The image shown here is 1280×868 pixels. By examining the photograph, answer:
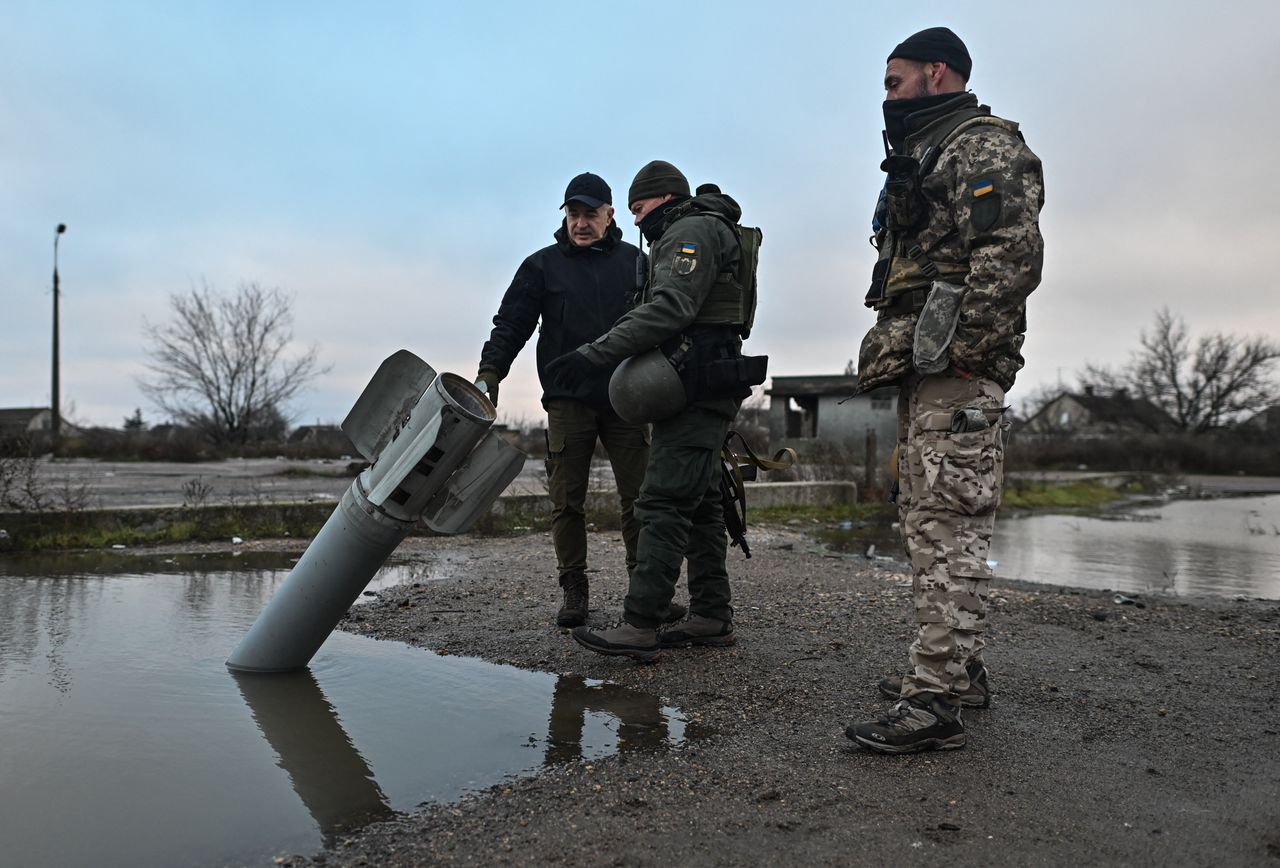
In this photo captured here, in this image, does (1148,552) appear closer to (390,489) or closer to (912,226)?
(912,226)

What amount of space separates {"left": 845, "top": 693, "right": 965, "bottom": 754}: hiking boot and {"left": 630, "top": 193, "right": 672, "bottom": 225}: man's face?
7.12 feet

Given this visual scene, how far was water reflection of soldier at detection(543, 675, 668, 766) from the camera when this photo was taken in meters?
2.77

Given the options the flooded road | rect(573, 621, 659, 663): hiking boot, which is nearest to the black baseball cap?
rect(573, 621, 659, 663): hiking boot

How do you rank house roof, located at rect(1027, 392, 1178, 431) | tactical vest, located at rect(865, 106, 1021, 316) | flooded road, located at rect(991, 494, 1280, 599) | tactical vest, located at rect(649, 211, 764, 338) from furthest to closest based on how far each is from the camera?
house roof, located at rect(1027, 392, 1178, 431), flooded road, located at rect(991, 494, 1280, 599), tactical vest, located at rect(649, 211, 764, 338), tactical vest, located at rect(865, 106, 1021, 316)

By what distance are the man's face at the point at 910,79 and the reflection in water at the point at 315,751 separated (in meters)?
2.76

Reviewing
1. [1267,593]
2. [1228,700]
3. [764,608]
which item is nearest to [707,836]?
[1228,700]

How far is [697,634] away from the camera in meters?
3.98

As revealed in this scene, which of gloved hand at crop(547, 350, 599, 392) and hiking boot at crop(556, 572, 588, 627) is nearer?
gloved hand at crop(547, 350, 599, 392)

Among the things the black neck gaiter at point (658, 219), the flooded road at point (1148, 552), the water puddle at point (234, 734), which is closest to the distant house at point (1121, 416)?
the flooded road at point (1148, 552)

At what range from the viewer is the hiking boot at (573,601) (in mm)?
4234

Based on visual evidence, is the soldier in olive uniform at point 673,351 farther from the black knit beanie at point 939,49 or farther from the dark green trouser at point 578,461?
the black knit beanie at point 939,49

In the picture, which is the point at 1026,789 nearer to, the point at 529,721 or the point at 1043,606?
the point at 529,721

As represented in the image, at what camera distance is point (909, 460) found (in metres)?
3.10

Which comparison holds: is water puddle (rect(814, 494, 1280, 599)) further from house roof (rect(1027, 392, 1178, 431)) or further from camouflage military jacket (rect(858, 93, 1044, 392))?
house roof (rect(1027, 392, 1178, 431))
